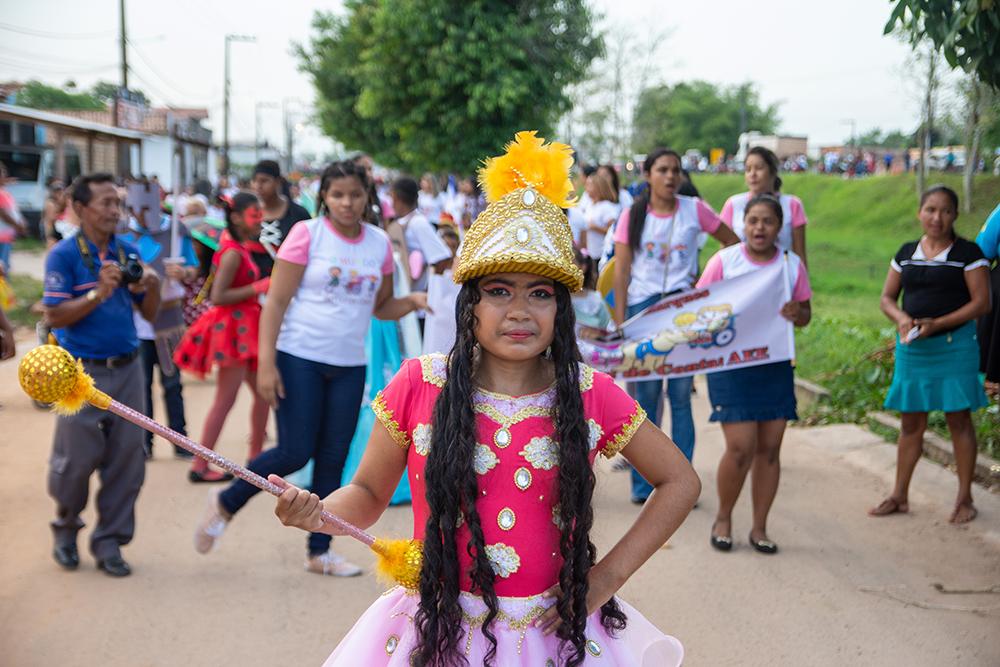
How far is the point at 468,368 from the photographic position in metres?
2.27

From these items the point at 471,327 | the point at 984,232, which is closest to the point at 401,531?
the point at 471,327

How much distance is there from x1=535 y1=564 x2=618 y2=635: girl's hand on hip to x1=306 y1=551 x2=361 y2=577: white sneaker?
2.74 meters

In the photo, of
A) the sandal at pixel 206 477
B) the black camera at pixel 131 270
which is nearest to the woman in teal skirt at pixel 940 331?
the black camera at pixel 131 270

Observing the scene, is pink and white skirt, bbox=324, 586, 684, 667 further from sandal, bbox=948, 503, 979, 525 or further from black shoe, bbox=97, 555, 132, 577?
sandal, bbox=948, 503, 979, 525

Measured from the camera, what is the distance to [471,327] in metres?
2.28

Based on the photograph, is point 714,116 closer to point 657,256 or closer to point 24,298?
point 24,298

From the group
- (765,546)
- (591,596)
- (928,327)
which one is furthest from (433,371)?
(928,327)

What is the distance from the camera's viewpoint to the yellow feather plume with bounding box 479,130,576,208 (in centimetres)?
231

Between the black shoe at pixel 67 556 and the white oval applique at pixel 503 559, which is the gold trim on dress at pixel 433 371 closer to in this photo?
the white oval applique at pixel 503 559

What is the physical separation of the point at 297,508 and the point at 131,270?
3.12 m

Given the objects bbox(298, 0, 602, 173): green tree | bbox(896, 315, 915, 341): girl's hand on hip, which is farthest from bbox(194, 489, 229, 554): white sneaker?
bbox(298, 0, 602, 173): green tree

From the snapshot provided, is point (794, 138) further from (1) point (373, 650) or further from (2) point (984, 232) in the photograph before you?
(1) point (373, 650)

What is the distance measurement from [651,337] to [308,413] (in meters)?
1.96

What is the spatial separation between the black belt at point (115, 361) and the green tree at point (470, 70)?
13.6 m
